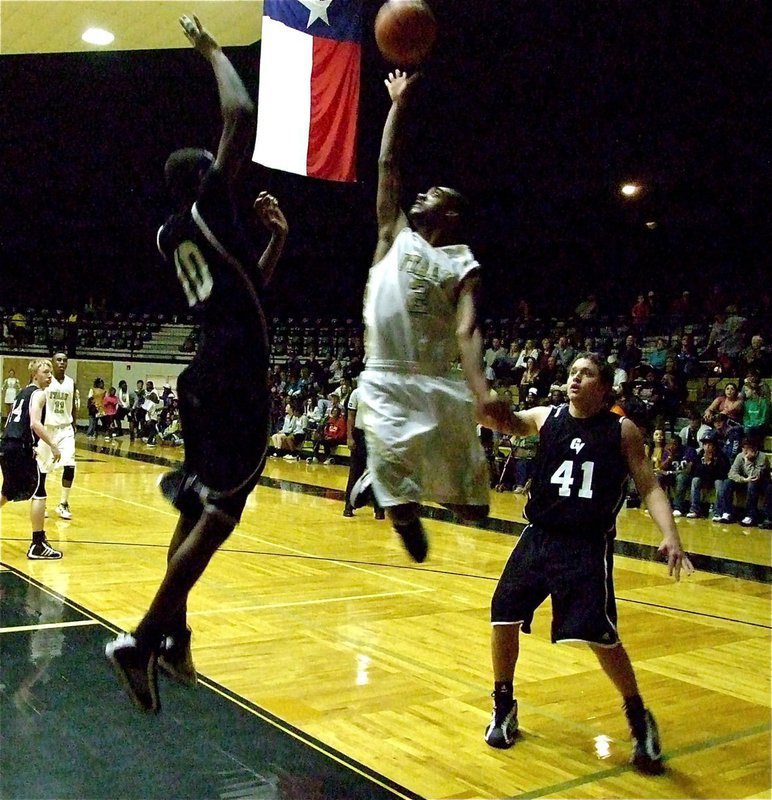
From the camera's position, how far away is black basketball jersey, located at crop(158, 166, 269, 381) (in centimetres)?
214

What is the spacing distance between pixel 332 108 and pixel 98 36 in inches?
132

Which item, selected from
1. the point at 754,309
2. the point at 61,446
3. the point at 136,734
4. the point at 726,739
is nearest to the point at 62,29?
the point at 61,446

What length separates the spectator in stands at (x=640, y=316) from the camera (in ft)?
43.4

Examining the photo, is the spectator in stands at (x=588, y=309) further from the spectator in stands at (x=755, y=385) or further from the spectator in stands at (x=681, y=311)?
the spectator in stands at (x=755, y=385)

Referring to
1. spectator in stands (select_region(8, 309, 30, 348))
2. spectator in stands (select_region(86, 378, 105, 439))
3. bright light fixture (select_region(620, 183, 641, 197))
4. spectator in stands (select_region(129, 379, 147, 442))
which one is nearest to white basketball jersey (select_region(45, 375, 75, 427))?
bright light fixture (select_region(620, 183, 641, 197))

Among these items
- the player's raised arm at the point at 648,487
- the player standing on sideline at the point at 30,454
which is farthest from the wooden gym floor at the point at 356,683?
the player's raised arm at the point at 648,487

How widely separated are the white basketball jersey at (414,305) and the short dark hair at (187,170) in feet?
1.90

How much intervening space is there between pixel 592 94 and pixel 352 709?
A: 10393 millimetres

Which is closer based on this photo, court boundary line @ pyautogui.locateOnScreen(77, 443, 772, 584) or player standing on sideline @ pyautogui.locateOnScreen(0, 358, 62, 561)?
player standing on sideline @ pyautogui.locateOnScreen(0, 358, 62, 561)

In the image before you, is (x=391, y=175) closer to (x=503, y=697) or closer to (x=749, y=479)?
(x=503, y=697)

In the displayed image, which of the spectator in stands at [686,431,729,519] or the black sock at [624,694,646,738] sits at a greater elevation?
the spectator in stands at [686,431,729,519]

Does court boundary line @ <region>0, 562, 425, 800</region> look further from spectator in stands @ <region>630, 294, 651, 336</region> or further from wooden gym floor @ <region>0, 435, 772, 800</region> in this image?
spectator in stands @ <region>630, 294, 651, 336</region>

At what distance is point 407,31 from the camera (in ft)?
8.67

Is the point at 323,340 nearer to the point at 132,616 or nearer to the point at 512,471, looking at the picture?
the point at 512,471
